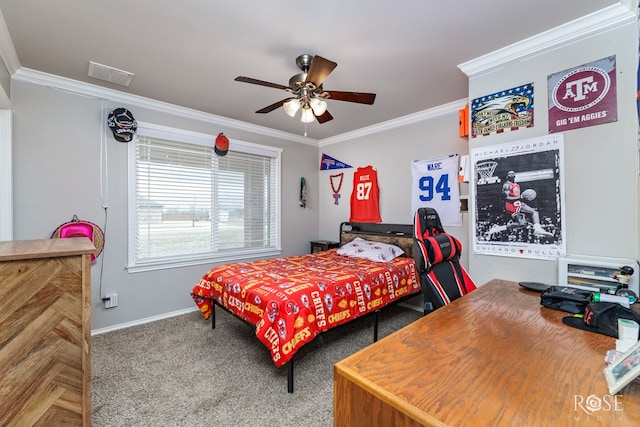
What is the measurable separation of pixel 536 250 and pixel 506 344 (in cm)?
131

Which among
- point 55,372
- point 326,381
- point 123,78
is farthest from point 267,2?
point 326,381

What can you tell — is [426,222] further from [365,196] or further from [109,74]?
[109,74]

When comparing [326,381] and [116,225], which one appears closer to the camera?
[326,381]

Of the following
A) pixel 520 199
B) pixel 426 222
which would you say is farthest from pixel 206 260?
pixel 520 199

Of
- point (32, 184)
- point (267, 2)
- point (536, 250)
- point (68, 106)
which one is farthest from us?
point (68, 106)

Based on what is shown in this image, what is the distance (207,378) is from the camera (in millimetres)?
2143

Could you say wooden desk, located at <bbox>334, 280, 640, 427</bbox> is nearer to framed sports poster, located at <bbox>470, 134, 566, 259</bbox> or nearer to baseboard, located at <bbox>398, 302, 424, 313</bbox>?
framed sports poster, located at <bbox>470, 134, 566, 259</bbox>

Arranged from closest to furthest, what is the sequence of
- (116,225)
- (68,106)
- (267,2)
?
(267,2) < (68,106) < (116,225)

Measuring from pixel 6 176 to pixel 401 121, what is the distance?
13.8 ft

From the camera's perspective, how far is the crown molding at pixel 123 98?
2.57 metres

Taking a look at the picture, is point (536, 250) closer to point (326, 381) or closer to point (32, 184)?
point (326, 381)

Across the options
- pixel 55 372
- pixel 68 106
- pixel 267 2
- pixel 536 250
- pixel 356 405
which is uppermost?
pixel 267 2

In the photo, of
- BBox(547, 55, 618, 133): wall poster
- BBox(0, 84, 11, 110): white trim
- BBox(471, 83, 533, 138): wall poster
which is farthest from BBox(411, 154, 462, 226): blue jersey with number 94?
BBox(0, 84, 11, 110): white trim

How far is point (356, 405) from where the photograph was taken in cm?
79
